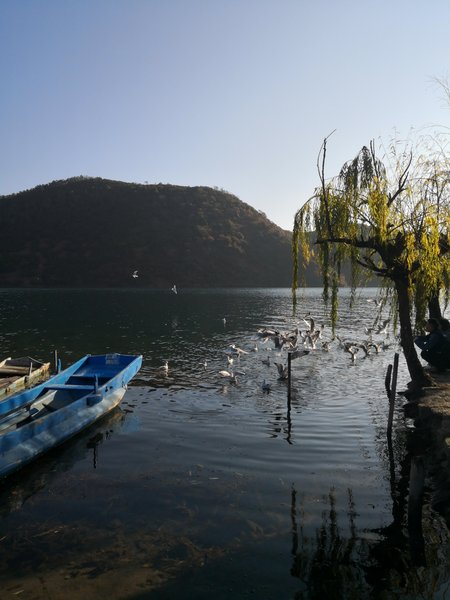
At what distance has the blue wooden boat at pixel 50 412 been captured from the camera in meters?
11.2

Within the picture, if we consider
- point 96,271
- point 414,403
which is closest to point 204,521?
point 414,403

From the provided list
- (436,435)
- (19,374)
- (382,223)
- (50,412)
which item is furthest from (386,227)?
(19,374)

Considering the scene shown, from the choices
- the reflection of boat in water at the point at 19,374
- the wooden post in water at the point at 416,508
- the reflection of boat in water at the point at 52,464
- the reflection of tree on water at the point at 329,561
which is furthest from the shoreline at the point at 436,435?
the reflection of boat in water at the point at 19,374

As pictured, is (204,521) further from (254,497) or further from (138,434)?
(138,434)

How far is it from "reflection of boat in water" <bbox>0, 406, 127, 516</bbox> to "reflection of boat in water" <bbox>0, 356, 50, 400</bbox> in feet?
17.2

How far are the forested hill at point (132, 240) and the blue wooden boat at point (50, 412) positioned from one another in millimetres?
101786

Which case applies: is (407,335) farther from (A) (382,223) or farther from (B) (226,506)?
(B) (226,506)

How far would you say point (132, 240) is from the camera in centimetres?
12700

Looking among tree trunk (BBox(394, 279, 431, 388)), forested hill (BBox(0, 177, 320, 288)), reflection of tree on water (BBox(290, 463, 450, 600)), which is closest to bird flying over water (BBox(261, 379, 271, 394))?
tree trunk (BBox(394, 279, 431, 388))

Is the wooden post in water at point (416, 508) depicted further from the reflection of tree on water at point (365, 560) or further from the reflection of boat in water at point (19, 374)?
the reflection of boat in water at point (19, 374)

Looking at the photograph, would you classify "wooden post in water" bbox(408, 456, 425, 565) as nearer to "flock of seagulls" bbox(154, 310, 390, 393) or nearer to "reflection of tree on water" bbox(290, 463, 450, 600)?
"reflection of tree on water" bbox(290, 463, 450, 600)

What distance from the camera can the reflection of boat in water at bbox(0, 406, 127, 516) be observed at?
10422 millimetres

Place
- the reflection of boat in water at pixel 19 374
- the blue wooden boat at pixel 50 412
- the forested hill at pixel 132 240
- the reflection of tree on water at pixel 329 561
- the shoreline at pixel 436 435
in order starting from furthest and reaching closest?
the forested hill at pixel 132 240 < the reflection of boat in water at pixel 19 374 < the blue wooden boat at pixel 50 412 < the shoreline at pixel 436 435 < the reflection of tree on water at pixel 329 561

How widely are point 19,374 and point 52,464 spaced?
9.52 m
